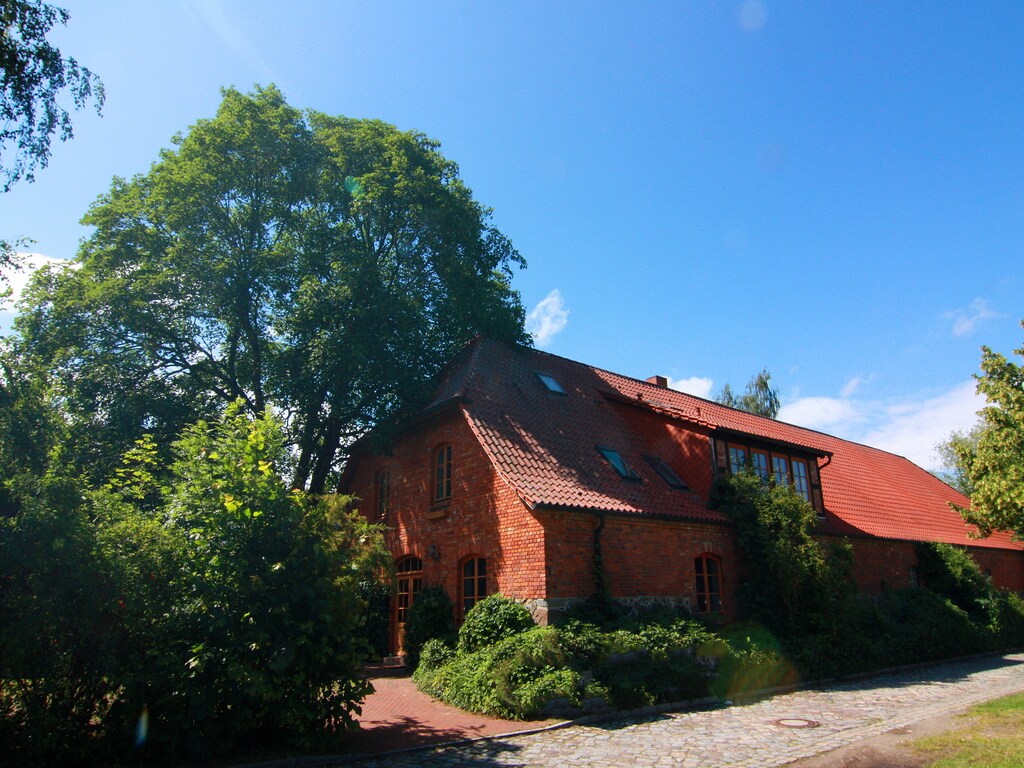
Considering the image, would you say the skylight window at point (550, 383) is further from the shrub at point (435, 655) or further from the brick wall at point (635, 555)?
the shrub at point (435, 655)

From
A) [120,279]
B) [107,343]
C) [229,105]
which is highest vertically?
[229,105]

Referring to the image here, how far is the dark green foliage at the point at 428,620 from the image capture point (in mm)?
14711

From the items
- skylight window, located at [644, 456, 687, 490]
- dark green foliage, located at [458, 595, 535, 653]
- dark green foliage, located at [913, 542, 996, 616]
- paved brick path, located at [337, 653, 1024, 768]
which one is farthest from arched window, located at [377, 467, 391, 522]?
dark green foliage, located at [913, 542, 996, 616]

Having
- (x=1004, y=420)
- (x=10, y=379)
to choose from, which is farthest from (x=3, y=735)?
(x=1004, y=420)

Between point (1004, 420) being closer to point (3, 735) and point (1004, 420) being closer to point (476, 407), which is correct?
point (476, 407)

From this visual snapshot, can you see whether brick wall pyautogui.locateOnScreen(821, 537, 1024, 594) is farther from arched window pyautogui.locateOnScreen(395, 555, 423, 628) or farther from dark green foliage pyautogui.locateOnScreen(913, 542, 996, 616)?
arched window pyautogui.locateOnScreen(395, 555, 423, 628)

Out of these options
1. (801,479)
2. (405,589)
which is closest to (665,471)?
(801,479)

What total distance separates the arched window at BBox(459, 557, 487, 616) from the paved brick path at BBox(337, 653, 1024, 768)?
16.1 feet

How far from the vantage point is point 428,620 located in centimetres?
1479

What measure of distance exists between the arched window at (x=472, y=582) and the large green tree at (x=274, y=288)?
498cm

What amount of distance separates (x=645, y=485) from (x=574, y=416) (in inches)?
117

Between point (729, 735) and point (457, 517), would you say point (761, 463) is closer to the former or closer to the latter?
point (457, 517)

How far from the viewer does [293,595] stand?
28.7ft

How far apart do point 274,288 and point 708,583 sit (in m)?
14.5
